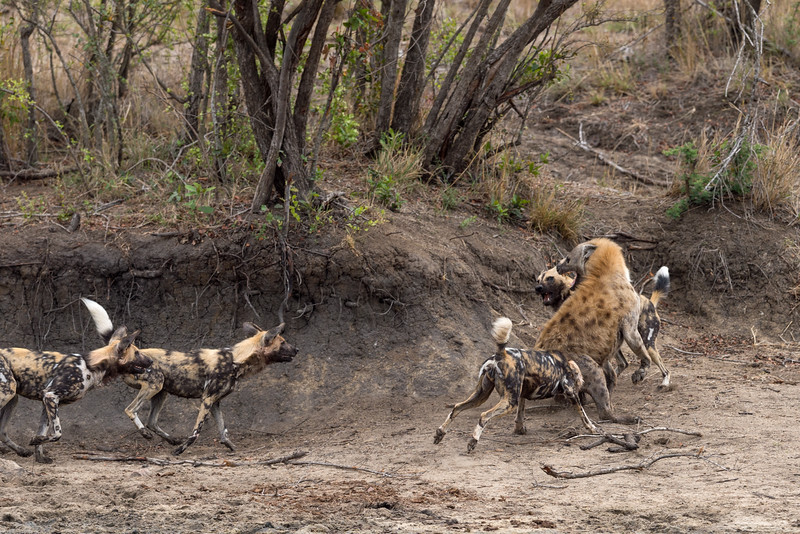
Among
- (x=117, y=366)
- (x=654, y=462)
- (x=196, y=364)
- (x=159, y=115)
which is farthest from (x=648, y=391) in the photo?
(x=159, y=115)

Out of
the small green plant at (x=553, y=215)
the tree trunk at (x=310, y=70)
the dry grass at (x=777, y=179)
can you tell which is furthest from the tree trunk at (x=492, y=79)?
the dry grass at (x=777, y=179)

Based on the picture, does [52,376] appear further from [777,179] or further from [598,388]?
[777,179]

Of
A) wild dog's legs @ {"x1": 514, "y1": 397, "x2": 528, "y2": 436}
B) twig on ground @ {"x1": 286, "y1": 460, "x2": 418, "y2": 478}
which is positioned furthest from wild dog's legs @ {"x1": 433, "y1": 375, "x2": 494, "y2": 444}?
twig on ground @ {"x1": 286, "y1": 460, "x2": 418, "y2": 478}

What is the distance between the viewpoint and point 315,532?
507 centimetres

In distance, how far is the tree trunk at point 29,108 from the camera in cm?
1019

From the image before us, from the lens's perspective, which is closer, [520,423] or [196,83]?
[520,423]

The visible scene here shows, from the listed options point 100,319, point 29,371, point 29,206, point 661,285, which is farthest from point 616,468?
point 29,206

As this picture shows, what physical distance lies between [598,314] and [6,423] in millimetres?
4967

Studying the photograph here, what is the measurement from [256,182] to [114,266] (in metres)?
1.76

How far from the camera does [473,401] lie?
6.96 metres

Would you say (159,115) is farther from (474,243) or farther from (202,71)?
(474,243)

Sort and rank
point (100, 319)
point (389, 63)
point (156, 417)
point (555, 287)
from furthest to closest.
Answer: point (389, 63)
point (555, 287)
point (156, 417)
point (100, 319)

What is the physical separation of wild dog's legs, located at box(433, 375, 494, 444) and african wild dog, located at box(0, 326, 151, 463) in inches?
94.7

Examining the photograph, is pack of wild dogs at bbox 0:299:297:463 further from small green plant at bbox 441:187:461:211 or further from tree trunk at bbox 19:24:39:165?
tree trunk at bbox 19:24:39:165
